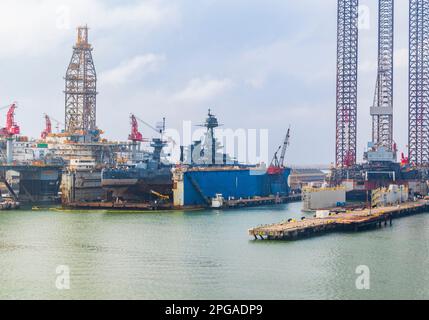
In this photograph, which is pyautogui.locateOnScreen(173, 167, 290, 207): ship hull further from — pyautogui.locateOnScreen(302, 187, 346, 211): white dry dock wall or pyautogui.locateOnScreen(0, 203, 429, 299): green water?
pyautogui.locateOnScreen(0, 203, 429, 299): green water

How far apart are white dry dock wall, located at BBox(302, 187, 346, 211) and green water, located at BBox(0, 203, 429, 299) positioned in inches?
473

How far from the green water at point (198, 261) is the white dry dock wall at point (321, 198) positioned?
1202cm

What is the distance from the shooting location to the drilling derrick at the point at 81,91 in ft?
247

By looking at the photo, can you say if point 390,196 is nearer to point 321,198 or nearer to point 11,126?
point 321,198

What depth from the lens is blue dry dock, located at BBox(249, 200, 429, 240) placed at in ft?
131

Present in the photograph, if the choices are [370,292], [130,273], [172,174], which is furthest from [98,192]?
[370,292]

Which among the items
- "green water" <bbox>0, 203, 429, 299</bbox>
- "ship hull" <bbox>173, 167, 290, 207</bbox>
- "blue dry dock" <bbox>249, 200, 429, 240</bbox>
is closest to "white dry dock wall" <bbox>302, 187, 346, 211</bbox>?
"blue dry dock" <bbox>249, 200, 429, 240</bbox>

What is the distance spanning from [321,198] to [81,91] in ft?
92.1

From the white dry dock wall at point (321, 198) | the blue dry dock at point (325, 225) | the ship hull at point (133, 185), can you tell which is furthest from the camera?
the ship hull at point (133, 185)

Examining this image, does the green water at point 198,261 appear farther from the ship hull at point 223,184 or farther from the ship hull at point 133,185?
the ship hull at point 133,185

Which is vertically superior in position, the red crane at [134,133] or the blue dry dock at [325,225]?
the red crane at [134,133]

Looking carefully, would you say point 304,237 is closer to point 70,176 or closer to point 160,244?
point 160,244

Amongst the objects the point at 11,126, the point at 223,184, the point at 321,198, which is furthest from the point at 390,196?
the point at 11,126

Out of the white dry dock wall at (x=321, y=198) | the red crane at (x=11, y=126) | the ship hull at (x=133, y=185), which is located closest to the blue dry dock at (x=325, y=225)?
the white dry dock wall at (x=321, y=198)
